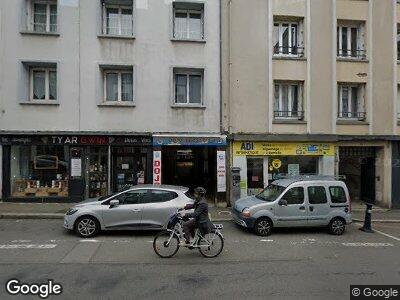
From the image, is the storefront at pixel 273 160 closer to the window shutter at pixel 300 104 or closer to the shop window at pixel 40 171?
the window shutter at pixel 300 104

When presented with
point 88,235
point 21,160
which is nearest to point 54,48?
point 21,160

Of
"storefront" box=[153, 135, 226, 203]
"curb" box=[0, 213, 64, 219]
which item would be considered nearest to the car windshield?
"storefront" box=[153, 135, 226, 203]

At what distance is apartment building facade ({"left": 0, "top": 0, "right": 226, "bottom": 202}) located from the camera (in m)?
13.9

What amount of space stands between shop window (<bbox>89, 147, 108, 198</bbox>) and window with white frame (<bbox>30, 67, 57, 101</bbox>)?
2.87 meters

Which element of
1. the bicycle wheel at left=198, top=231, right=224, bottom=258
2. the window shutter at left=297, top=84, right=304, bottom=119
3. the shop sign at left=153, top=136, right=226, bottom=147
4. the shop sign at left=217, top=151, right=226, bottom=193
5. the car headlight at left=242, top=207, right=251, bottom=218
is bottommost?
the bicycle wheel at left=198, top=231, right=224, bottom=258

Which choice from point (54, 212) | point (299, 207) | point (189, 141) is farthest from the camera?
point (189, 141)

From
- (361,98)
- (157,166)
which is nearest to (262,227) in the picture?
(157,166)

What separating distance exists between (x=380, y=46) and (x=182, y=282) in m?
14.6

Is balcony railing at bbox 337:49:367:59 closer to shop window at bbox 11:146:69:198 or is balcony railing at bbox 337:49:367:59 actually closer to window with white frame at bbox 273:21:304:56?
window with white frame at bbox 273:21:304:56

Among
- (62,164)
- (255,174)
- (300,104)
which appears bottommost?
(255,174)

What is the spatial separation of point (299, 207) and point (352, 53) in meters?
9.31

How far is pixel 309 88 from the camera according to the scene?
15.0 meters

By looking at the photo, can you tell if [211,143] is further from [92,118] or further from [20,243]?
[20,243]

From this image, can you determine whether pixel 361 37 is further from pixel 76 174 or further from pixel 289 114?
pixel 76 174
